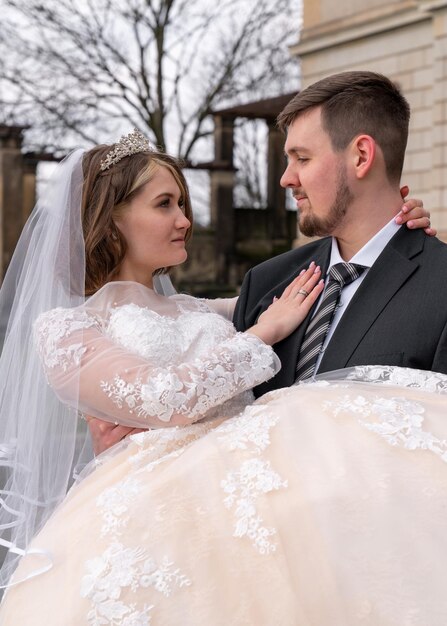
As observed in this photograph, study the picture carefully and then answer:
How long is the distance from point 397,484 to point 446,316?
31.3 inches

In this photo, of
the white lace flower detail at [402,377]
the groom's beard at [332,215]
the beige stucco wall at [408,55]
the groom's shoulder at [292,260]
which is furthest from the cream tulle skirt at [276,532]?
the beige stucco wall at [408,55]

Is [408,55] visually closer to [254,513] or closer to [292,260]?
[292,260]

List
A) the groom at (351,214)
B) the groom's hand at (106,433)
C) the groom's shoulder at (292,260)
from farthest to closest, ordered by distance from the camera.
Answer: the groom's shoulder at (292,260) → the groom at (351,214) → the groom's hand at (106,433)

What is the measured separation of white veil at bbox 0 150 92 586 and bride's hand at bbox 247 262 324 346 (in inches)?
25.6

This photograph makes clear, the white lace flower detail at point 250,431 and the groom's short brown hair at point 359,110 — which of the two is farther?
the groom's short brown hair at point 359,110

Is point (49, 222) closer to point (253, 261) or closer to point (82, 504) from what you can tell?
point (82, 504)

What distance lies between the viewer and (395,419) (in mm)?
2664

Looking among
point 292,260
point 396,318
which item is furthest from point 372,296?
point 292,260

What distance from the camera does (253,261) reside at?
76.6ft

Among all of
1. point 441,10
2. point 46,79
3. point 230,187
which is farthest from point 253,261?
point 441,10

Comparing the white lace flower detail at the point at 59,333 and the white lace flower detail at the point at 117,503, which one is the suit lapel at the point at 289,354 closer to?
the white lace flower detail at the point at 59,333

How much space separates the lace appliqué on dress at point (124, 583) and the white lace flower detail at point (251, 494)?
200 mm

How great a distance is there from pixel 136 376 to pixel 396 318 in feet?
2.84

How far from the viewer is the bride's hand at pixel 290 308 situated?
11.2ft
